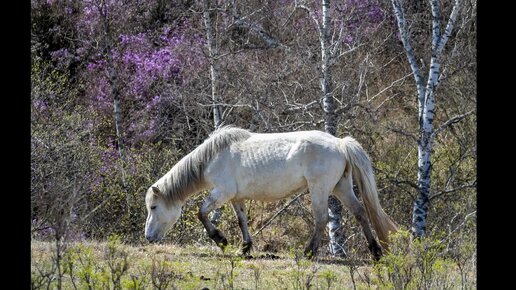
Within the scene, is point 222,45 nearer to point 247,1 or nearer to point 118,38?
point 247,1

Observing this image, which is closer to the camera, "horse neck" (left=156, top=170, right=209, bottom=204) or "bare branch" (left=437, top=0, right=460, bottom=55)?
"horse neck" (left=156, top=170, right=209, bottom=204)

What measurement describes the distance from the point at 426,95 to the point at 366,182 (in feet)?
6.10

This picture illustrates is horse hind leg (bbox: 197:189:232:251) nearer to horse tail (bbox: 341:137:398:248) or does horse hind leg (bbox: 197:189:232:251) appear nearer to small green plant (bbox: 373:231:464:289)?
horse tail (bbox: 341:137:398:248)

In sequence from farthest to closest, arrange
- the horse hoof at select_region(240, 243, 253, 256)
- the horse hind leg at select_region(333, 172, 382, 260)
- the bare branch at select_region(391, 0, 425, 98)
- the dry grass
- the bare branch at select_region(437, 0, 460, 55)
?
the bare branch at select_region(391, 0, 425, 98)
the bare branch at select_region(437, 0, 460, 55)
the horse hoof at select_region(240, 243, 253, 256)
the horse hind leg at select_region(333, 172, 382, 260)
the dry grass

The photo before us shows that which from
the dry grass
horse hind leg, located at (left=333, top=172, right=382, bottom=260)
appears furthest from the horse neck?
horse hind leg, located at (left=333, top=172, right=382, bottom=260)

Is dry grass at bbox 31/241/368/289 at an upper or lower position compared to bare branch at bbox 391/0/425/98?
lower

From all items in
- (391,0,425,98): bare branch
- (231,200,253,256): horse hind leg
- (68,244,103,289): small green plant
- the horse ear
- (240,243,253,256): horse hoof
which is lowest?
(240,243,253,256): horse hoof

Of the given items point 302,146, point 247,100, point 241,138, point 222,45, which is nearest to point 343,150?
point 302,146

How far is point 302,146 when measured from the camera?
955cm

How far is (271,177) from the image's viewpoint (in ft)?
32.1

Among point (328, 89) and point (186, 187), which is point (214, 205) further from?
point (328, 89)

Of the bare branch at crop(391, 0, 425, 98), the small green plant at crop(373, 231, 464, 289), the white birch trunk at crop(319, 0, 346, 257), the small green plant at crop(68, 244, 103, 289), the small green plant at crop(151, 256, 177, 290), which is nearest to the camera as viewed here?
the small green plant at crop(151, 256, 177, 290)

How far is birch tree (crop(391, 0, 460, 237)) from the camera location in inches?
413

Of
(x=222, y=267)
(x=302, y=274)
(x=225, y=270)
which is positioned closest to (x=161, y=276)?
(x=302, y=274)
